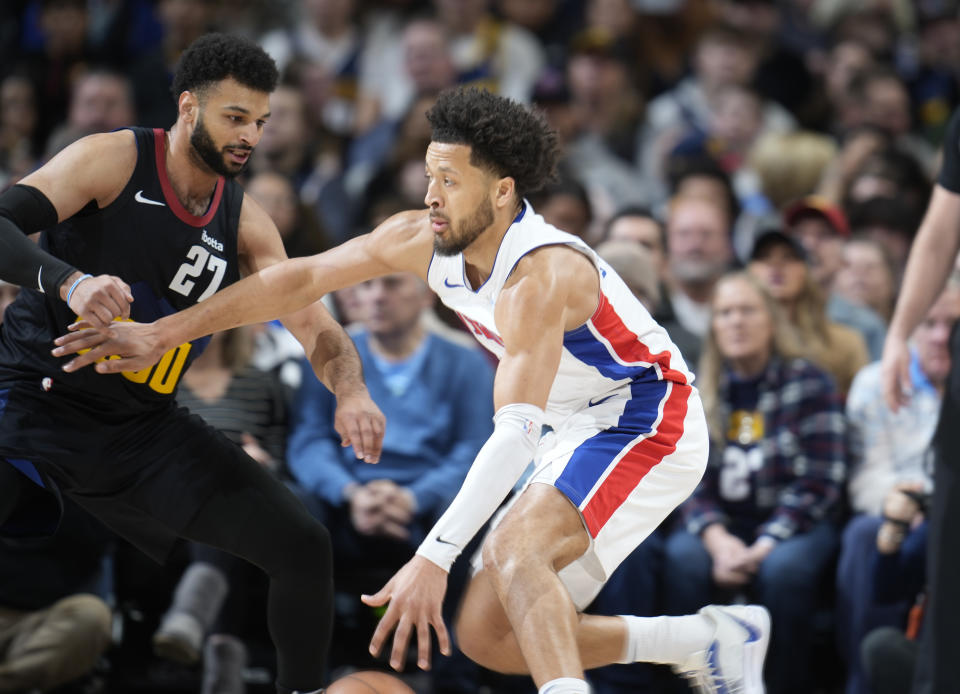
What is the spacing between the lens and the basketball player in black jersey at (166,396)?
4.14 metres

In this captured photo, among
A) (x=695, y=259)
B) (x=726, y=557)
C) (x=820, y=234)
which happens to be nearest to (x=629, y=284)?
(x=695, y=259)

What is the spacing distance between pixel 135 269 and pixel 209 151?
18.4 inches

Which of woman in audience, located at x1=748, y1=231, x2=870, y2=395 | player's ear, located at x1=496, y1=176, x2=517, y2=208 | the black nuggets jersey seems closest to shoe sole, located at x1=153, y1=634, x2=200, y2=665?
the black nuggets jersey

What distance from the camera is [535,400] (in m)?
3.67

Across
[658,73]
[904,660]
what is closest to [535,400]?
[904,660]

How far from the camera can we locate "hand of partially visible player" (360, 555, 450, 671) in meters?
A: 3.41

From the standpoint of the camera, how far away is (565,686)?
3480mm

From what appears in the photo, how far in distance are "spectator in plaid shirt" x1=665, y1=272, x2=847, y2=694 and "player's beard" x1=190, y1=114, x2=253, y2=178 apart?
2.64 meters

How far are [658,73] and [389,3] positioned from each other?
2239mm

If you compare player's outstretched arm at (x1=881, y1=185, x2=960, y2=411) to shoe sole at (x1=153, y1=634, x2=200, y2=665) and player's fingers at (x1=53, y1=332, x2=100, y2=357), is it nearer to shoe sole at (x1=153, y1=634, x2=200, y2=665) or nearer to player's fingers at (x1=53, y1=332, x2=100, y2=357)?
player's fingers at (x1=53, y1=332, x2=100, y2=357)

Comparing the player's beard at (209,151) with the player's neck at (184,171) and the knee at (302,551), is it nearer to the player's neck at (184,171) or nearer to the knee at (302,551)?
the player's neck at (184,171)

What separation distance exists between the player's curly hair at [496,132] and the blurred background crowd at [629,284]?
201cm

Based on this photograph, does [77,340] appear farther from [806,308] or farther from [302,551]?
[806,308]

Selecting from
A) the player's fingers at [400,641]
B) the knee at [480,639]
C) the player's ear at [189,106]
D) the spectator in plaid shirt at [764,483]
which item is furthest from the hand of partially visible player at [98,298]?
the spectator in plaid shirt at [764,483]
